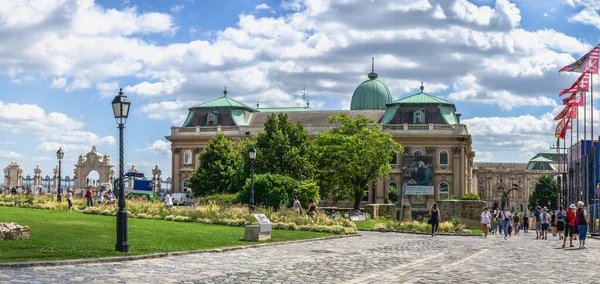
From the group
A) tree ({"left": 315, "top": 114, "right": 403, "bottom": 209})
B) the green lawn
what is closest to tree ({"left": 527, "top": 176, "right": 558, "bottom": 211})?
tree ({"left": 315, "top": 114, "right": 403, "bottom": 209})

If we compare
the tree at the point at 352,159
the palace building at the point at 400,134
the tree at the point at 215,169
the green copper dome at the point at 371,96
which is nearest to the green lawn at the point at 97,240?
the tree at the point at 352,159

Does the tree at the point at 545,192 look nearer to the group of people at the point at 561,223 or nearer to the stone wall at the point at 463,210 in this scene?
the group of people at the point at 561,223

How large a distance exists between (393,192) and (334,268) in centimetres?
7994

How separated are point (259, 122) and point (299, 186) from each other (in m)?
53.0

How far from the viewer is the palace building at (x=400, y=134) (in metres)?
95.2

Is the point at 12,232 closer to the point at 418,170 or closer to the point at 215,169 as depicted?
the point at 215,169

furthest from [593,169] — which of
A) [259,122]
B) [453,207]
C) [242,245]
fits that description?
[259,122]

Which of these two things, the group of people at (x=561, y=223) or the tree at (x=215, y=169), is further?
the tree at (x=215, y=169)

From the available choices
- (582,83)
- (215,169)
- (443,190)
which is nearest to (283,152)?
(215,169)

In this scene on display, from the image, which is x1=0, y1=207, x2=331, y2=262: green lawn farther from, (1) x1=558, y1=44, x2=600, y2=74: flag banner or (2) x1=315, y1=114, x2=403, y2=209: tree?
(2) x1=315, y1=114, x2=403, y2=209: tree

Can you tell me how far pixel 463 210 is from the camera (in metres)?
52.4

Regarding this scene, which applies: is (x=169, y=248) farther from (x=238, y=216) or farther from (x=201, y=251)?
(x=238, y=216)

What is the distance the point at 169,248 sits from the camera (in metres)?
21.7

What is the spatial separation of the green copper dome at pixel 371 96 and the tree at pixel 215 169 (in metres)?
32.1
